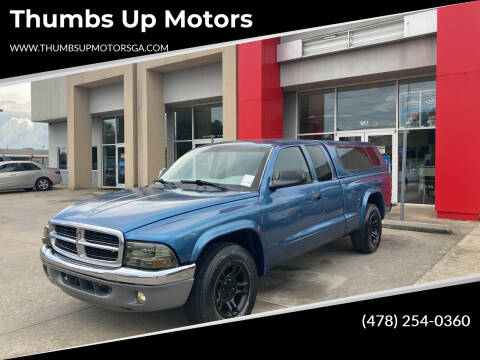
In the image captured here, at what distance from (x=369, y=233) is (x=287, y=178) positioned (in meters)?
2.71

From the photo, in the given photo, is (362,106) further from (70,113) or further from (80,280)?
(70,113)

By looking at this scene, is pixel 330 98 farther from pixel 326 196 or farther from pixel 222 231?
pixel 222 231

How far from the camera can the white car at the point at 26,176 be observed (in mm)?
18000

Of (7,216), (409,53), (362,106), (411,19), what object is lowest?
(7,216)

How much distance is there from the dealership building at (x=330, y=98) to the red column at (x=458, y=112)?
2 centimetres

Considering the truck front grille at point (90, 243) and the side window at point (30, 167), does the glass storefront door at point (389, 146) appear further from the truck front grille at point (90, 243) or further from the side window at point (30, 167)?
the side window at point (30, 167)

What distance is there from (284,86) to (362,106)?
8.36 ft

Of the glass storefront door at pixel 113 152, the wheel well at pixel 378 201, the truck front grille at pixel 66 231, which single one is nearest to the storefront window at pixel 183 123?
the glass storefront door at pixel 113 152

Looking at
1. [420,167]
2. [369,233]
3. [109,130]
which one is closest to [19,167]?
[109,130]

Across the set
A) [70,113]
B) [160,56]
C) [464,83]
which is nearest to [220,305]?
[464,83]

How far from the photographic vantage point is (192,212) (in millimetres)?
3410

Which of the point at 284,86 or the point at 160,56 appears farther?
the point at 160,56

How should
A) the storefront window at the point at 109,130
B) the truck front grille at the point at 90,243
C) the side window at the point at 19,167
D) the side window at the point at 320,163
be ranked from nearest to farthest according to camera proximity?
the truck front grille at the point at 90,243, the side window at the point at 320,163, the side window at the point at 19,167, the storefront window at the point at 109,130

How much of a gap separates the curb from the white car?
54.1 ft
